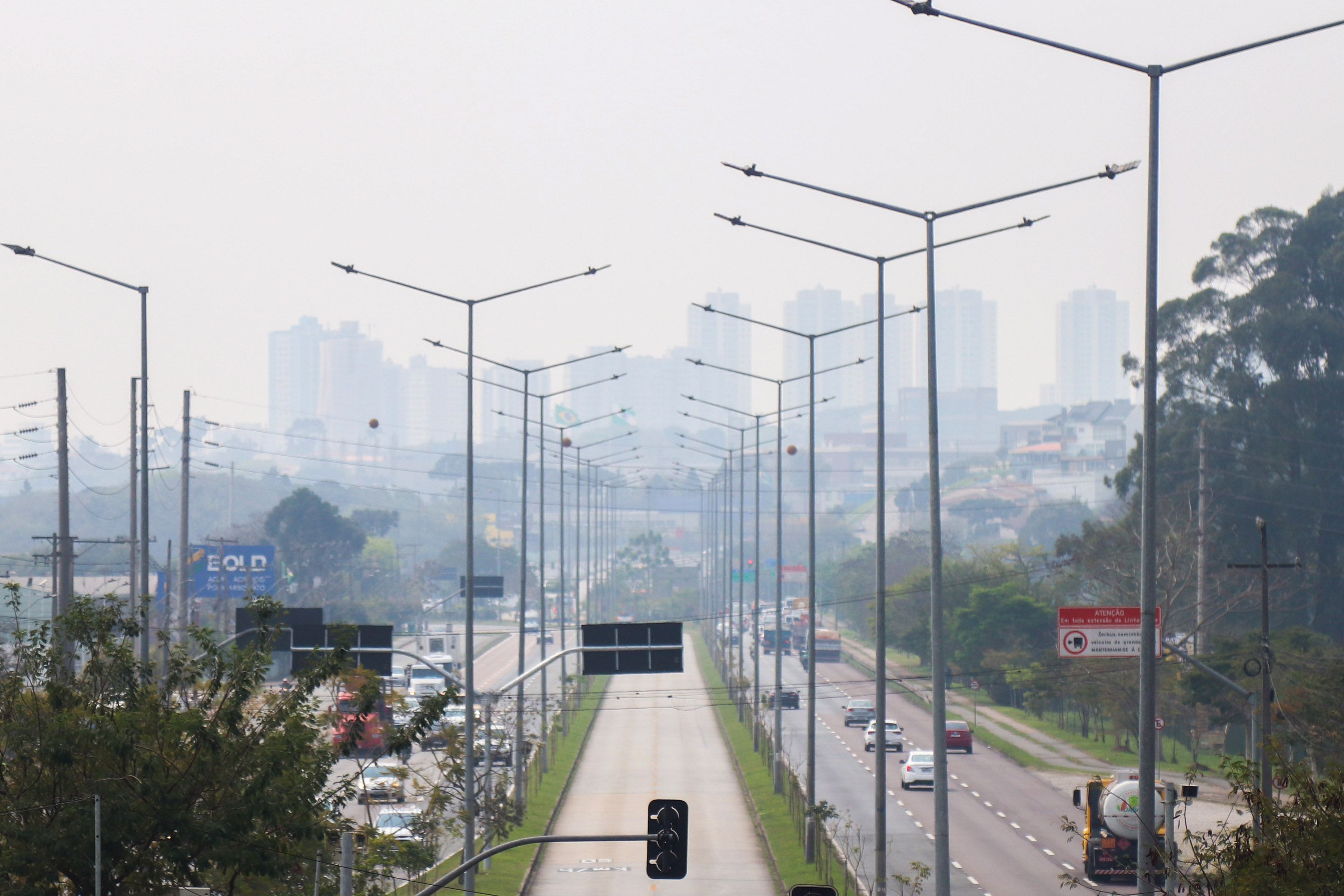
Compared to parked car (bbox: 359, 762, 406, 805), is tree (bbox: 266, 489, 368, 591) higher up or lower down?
higher up

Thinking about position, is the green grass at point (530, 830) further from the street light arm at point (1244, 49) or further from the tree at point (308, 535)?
the tree at point (308, 535)

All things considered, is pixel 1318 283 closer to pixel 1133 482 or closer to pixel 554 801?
pixel 1133 482

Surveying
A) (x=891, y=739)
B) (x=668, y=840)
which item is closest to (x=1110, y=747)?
(x=891, y=739)

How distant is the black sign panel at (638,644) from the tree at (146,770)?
49.1 feet

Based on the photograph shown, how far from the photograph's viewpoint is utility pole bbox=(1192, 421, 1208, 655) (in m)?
70.9

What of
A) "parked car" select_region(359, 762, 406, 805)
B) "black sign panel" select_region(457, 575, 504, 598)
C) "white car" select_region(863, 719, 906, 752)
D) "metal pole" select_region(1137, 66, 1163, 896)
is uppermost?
"metal pole" select_region(1137, 66, 1163, 896)

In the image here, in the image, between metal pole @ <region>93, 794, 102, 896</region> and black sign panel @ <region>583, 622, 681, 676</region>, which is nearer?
metal pole @ <region>93, 794, 102, 896</region>

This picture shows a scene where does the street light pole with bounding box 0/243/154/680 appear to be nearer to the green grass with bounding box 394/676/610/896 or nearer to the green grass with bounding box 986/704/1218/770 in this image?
the green grass with bounding box 394/676/610/896

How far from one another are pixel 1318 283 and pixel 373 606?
7922cm

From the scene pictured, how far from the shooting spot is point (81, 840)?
20.9 metres

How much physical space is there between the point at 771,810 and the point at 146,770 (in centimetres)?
3720

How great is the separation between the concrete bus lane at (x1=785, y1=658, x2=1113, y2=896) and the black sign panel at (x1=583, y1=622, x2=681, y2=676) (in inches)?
297

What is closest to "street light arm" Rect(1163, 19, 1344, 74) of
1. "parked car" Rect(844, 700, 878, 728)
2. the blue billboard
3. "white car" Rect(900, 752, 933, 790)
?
"white car" Rect(900, 752, 933, 790)

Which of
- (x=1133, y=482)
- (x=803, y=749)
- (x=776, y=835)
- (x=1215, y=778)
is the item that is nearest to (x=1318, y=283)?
(x=1133, y=482)
